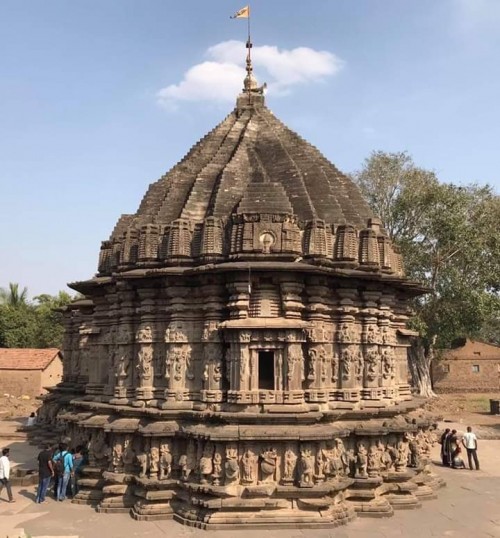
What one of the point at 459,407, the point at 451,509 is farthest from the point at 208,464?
the point at 459,407

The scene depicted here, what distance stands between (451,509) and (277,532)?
3.99 m

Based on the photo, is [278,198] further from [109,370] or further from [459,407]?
[459,407]

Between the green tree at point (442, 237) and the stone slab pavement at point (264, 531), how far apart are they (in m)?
16.3

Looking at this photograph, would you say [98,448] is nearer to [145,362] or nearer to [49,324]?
[145,362]

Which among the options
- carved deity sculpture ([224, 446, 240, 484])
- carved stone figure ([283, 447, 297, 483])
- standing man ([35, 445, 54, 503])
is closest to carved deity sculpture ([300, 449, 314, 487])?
carved stone figure ([283, 447, 297, 483])

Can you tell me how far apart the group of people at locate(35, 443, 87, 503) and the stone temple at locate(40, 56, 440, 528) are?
33 cm

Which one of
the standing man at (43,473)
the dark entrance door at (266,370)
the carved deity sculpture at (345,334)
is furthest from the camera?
the carved deity sculpture at (345,334)

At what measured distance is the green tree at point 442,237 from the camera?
27031 millimetres

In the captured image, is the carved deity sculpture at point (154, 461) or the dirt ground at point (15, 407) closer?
the carved deity sculpture at point (154, 461)

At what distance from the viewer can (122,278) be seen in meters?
12.2

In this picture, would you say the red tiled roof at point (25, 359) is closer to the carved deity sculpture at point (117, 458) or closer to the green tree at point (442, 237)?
the green tree at point (442, 237)

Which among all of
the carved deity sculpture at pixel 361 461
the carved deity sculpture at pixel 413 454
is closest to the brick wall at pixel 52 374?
the carved deity sculpture at pixel 413 454

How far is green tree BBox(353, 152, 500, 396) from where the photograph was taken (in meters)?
27.0

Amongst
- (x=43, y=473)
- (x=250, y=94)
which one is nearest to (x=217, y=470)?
(x=43, y=473)
